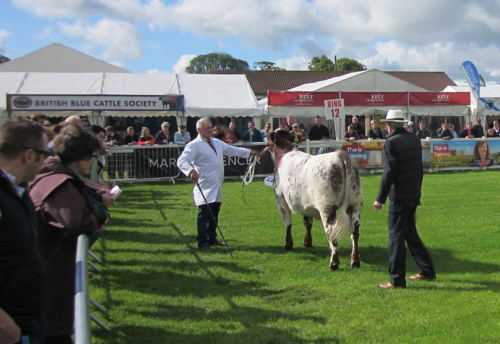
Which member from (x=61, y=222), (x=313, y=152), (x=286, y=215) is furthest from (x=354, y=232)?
(x=313, y=152)

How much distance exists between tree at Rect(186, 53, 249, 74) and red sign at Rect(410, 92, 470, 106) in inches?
3575

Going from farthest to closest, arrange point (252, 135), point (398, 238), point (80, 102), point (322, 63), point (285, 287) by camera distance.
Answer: point (322, 63) < point (80, 102) < point (252, 135) < point (285, 287) < point (398, 238)

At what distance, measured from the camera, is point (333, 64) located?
98562mm

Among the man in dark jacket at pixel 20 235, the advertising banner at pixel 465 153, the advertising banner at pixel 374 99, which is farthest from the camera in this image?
the advertising banner at pixel 374 99

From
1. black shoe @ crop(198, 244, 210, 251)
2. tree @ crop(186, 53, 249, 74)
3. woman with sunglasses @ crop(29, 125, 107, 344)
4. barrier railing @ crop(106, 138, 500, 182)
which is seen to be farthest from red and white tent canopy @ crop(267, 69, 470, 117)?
tree @ crop(186, 53, 249, 74)

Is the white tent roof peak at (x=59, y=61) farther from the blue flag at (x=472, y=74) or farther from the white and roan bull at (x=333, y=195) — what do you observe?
the white and roan bull at (x=333, y=195)

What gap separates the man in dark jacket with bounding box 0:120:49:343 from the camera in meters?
2.43

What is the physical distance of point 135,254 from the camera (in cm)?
855

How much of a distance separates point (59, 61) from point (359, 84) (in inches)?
977

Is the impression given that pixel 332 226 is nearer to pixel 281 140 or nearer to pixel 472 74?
pixel 281 140

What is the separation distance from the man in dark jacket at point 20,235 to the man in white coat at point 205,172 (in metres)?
6.04

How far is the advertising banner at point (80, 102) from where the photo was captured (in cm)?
2161

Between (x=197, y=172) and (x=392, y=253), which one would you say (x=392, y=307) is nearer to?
(x=392, y=253)

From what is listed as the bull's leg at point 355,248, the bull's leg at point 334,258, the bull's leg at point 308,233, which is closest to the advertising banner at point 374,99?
the bull's leg at point 308,233
